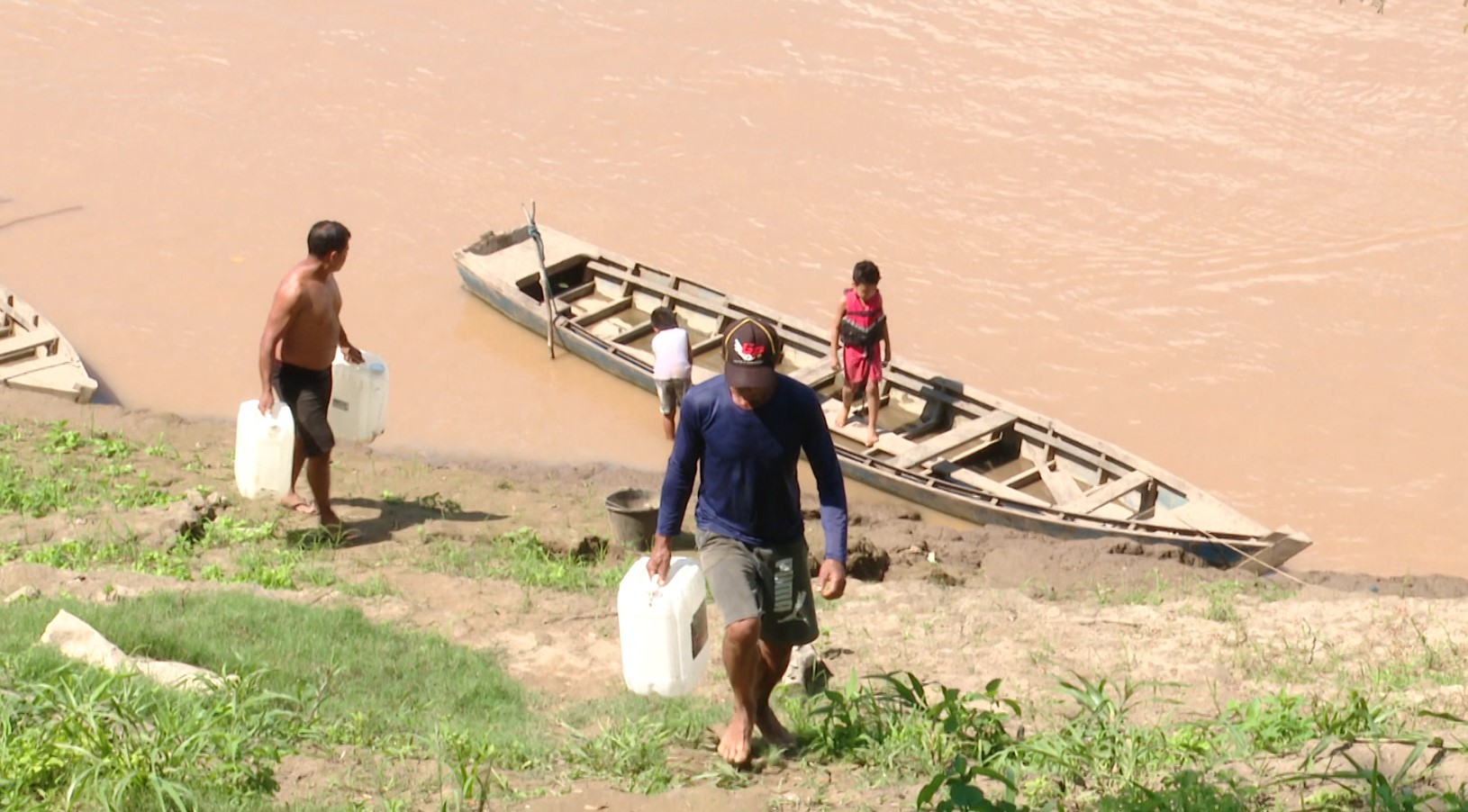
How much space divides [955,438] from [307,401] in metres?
5.37

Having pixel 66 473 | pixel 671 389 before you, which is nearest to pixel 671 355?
pixel 671 389

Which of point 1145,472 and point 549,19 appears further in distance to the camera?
point 549,19

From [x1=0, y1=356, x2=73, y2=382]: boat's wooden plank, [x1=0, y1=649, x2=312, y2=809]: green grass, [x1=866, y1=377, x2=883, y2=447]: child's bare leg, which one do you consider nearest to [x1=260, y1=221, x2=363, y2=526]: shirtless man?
[x1=0, y1=649, x2=312, y2=809]: green grass

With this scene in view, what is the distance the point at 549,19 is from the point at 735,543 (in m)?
17.1

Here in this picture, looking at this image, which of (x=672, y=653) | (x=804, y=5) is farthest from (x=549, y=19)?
(x=672, y=653)

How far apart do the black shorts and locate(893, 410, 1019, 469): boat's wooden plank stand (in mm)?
4742

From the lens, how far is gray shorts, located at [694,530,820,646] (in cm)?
550

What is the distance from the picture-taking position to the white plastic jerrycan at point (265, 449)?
8516mm

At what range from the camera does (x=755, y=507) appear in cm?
556

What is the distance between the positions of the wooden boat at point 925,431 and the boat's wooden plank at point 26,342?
151 inches

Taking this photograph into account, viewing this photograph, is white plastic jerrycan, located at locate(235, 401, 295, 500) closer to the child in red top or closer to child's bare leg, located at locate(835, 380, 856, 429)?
Answer: the child in red top

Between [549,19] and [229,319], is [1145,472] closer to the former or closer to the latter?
[229,319]

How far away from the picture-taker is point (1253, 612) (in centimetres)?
833

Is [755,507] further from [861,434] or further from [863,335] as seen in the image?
[861,434]
